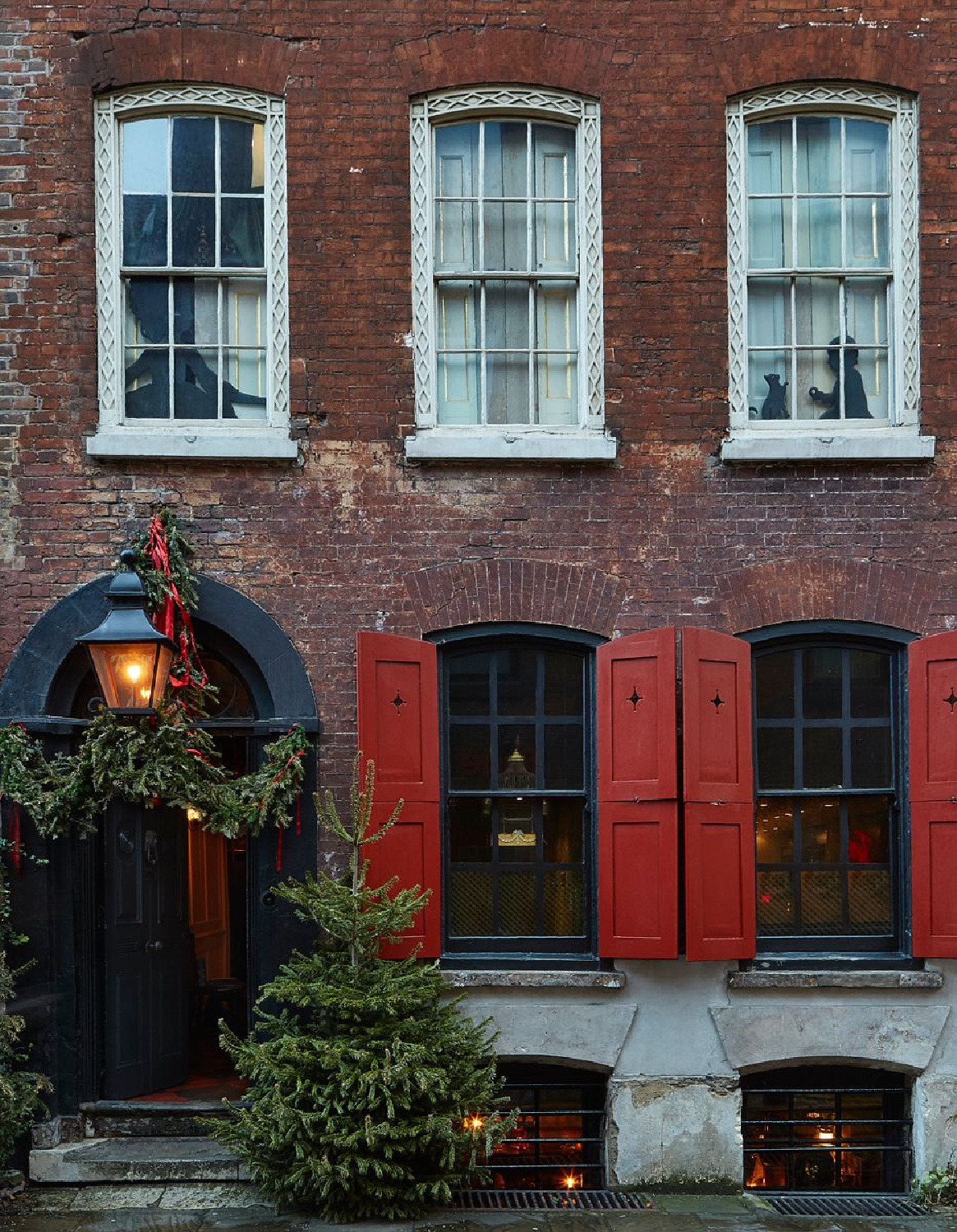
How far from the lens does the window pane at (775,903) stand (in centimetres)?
793

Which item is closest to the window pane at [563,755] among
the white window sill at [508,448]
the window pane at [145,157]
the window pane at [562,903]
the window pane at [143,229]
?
the window pane at [562,903]

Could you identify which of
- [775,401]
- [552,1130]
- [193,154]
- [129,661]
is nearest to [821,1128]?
[552,1130]

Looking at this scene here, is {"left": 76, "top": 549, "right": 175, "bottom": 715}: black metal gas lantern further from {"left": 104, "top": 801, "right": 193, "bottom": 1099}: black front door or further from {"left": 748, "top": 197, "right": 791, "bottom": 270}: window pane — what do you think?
{"left": 748, "top": 197, "right": 791, "bottom": 270}: window pane

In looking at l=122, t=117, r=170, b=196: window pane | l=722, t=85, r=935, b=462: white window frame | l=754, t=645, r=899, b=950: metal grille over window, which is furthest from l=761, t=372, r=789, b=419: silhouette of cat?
l=122, t=117, r=170, b=196: window pane

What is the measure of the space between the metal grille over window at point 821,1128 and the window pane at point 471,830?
2171mm

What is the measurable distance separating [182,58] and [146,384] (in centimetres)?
199

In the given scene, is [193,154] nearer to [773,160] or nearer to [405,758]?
[773,160]

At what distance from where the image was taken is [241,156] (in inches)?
316

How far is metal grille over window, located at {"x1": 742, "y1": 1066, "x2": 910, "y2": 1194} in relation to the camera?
7.90m

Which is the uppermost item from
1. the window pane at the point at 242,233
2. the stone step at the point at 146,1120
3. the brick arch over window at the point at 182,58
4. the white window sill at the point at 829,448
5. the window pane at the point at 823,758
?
the brick arch over window at the point at 182,58

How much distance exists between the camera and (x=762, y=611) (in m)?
7.84

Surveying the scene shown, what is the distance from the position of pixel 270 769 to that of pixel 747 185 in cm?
470

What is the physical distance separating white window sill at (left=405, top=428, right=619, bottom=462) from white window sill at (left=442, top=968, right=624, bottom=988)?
122 inches

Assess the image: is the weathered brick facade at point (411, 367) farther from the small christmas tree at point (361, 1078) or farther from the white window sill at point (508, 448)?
the small christmas tree at point (361, 1078)
